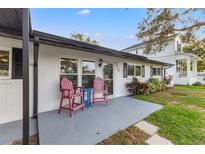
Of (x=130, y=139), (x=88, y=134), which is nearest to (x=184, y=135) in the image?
(x=130, y=139)

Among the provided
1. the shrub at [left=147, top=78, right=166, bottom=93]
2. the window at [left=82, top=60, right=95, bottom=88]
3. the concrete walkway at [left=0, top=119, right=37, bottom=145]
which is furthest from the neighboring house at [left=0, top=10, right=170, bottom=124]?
the shrub at [left=147, top=78, right=166, bottom=93]

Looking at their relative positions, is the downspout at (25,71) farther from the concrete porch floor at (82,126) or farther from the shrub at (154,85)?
the shrub at (154,85)

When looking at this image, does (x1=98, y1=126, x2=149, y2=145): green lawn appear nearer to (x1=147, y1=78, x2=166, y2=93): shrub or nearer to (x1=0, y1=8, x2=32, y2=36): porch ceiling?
(x1=0, y1=8, x2=32, y2=36): porch ceiling

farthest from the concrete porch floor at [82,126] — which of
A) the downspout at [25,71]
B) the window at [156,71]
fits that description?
the window at [156,71]

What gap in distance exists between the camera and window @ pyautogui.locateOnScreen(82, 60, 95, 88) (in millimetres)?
5598

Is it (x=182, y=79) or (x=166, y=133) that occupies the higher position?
(x=182, y=79)

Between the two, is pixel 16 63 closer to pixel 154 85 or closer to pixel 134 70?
pixel 134 70

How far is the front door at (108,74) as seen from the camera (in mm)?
6631

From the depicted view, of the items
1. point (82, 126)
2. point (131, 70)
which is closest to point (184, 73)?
point (131, 70)

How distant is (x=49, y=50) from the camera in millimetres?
4477

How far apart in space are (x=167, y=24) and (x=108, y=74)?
370cm

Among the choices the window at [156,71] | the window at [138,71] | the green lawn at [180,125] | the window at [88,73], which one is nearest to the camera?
the green lawn at [180,125]

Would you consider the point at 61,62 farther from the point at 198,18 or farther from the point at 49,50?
the point at 198,18
